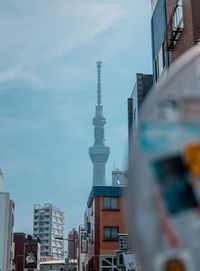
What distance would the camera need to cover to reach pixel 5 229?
85.7 m

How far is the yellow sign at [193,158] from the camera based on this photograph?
3381mm

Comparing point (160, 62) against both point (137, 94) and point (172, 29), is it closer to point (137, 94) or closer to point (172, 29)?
point (172, 29)

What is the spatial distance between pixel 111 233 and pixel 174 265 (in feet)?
149

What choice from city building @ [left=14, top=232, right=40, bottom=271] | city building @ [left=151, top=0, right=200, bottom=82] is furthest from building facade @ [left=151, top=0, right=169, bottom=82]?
city building @ [left=14, top=232, right=40, bottom=271]

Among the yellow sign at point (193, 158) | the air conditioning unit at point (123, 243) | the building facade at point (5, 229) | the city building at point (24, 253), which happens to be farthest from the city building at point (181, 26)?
the city building at point (24, 253)

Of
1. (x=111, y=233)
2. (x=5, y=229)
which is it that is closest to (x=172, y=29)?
(x=111, y=233)

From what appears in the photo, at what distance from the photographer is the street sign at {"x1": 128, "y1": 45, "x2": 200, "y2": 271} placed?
322 centimetres

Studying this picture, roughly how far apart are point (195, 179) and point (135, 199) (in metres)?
0.48

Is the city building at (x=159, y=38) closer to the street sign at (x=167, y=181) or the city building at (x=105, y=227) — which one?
the city building at (x=105, y=227)

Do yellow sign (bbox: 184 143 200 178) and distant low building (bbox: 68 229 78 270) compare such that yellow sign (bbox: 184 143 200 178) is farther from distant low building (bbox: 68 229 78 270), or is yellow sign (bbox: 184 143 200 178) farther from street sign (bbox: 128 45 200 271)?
distant low building (bbox: 68 229 78 270)

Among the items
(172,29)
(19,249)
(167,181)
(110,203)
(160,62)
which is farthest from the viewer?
(19,249)

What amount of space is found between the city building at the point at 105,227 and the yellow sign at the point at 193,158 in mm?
42717

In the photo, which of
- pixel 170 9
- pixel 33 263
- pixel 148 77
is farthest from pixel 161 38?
pixel 33 263

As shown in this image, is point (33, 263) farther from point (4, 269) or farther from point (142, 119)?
point (142, 119)
